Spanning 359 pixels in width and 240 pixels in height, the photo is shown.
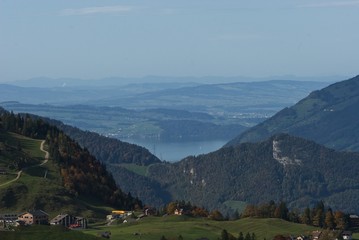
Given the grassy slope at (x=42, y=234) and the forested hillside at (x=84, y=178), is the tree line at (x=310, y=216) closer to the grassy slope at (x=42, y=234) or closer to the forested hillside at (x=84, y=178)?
the forested hillside at (x=84, y=178)

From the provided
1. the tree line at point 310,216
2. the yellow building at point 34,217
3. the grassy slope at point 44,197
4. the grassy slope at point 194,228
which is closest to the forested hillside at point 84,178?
the grassy slope at point 44,197

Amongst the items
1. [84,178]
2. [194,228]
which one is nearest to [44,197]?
[84,178]

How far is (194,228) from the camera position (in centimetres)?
13450

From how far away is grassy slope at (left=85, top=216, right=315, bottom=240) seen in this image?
12584 cm

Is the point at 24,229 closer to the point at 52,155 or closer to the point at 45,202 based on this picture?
the point at 45,202

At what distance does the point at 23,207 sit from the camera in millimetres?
153000

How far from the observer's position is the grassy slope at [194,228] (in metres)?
126

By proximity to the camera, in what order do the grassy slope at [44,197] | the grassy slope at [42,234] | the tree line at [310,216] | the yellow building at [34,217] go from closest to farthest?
the grassy slope at [42,234] → the yellow building at [34,217] → the grassy slope at [44,197] → the tree line at [310,216]

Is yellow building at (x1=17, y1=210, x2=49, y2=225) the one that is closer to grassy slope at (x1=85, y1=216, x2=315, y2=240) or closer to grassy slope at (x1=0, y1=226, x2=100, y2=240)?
grassy slope at (x1=85, y1=216, x2=315, y2=240)

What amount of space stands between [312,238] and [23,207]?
4438 cm

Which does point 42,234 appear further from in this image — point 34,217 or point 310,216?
point 310,216

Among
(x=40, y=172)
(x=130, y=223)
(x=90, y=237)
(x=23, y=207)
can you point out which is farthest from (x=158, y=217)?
(x=90, y=237)

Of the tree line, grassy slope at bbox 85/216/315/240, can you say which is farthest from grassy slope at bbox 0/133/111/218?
the tree line

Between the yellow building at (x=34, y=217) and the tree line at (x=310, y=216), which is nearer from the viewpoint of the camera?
the yellow building at (x=34, y=217)
